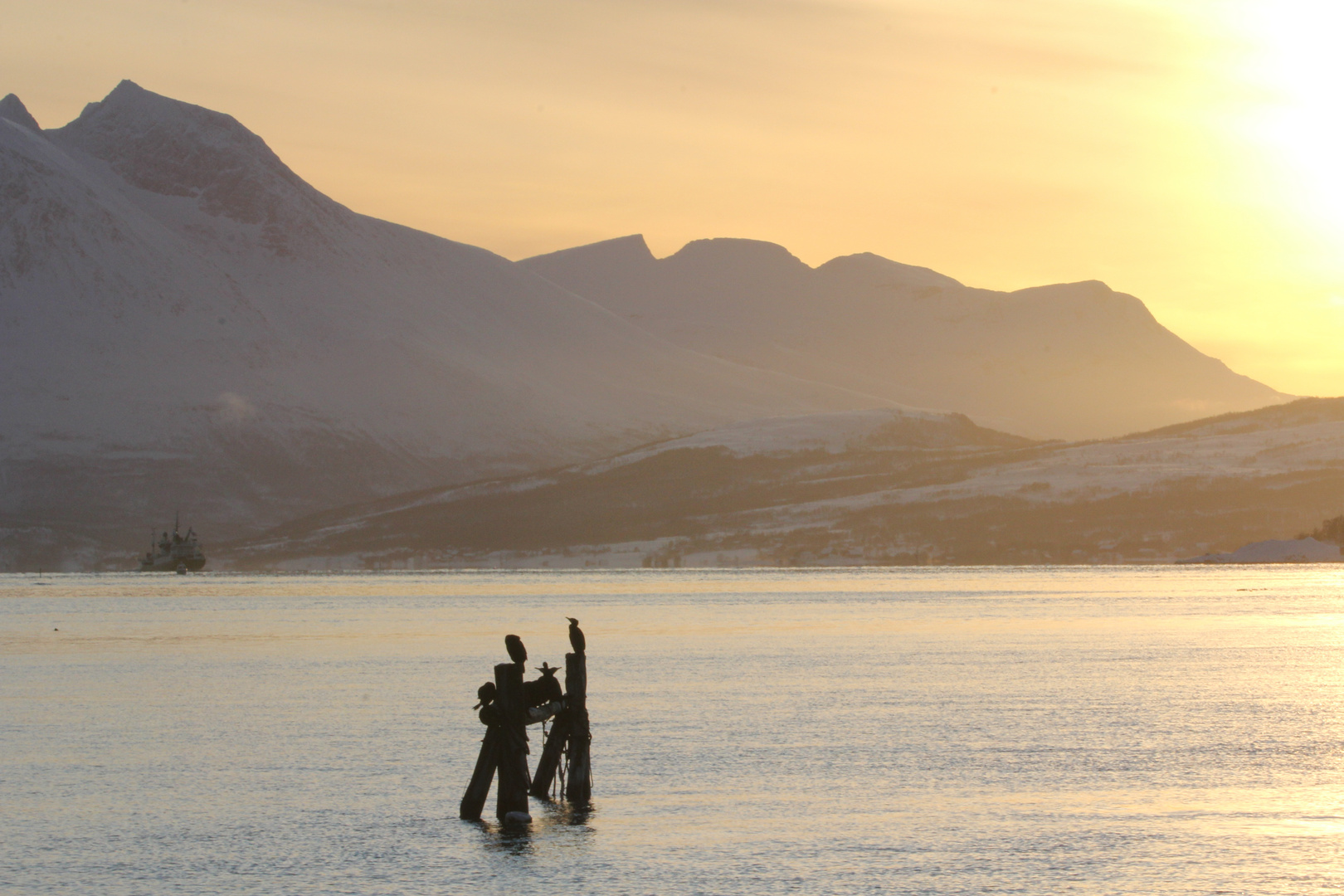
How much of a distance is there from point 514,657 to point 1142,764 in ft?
54.5

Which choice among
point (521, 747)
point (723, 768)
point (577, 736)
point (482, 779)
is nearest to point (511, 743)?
point (521, 747)

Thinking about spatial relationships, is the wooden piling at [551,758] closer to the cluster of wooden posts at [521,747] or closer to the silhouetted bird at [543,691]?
the cluster of wooden posts at [521,747]

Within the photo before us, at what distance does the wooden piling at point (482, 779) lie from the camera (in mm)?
37344

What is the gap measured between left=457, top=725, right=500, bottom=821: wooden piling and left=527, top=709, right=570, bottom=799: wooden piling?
2.54 m

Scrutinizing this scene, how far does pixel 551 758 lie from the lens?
41062 mm

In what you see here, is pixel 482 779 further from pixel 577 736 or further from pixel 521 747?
pixel 577 736

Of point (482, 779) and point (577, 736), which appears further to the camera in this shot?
point (577, 736)

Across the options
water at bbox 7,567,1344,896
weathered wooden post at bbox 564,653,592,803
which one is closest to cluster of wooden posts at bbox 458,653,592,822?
weathered wooden post at bbox 564,653,592,803

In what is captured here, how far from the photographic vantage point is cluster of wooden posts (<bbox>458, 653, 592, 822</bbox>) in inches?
1481

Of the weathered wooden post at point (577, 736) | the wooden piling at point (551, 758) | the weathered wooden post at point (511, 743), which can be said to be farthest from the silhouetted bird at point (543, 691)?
the weathered wooden post at point (511, 743)

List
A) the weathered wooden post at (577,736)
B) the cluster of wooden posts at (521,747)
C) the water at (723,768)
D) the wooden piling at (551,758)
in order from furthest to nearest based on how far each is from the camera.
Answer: the wooden piling at (551,758), the weathered wooden post at (577,736), the cluster of wooden posts at (521,747), the water at (723,768)

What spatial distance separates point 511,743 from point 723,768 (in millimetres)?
7168

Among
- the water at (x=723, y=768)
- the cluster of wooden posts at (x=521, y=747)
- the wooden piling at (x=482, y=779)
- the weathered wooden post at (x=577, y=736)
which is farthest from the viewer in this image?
the weathered wooden post at (x=577, y=736)

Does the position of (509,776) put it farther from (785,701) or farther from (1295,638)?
(1295,638)
